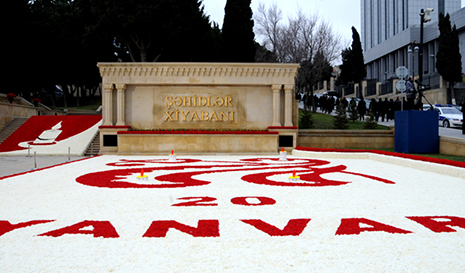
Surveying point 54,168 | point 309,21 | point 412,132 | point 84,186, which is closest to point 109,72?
point 54,168

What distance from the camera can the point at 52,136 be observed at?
78.6 feet

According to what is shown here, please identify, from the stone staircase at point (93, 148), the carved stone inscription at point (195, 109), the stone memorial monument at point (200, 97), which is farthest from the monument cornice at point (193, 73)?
the stone staircase at point (93, 148)

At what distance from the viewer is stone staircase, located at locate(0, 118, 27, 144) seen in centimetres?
2548

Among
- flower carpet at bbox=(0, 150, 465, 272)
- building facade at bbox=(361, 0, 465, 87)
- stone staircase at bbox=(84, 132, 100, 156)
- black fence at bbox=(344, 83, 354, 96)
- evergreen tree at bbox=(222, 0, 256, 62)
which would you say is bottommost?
flower carpet at bbox=(0, 150, 465, 272)

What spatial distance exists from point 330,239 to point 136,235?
102 inches

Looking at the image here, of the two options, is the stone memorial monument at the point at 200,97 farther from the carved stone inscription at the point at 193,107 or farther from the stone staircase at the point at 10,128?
the stone staircase at the point at 10,128

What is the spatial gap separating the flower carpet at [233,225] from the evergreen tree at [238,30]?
31728 mm

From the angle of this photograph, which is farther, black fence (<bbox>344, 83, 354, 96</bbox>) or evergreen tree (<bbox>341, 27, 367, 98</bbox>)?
black fence (<bbox>344, 83, 354, 96</bbox>)

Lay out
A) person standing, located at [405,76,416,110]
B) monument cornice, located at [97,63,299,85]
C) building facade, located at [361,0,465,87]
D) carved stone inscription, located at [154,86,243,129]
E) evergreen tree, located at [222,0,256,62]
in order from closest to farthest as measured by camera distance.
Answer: monument cornice, located at [97,63,299,85] < carved stone inscription, located at [154,86,243,129] < person standing, located at [405,76,416,110] < evergreen tree, located at [222,0,256,62] < building facade, located at [361,0,465,87]

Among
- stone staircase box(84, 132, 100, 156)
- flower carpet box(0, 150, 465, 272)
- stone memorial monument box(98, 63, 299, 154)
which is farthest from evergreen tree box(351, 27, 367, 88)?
flower carpet box(0, 150, 465, 272)

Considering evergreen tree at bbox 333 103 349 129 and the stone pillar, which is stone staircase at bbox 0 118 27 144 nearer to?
the stone pillar

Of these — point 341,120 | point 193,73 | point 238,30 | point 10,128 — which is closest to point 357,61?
point 238,30

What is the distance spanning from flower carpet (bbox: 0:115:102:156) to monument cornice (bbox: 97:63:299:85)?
4.21m

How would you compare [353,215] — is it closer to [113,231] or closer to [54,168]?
[113,231]
